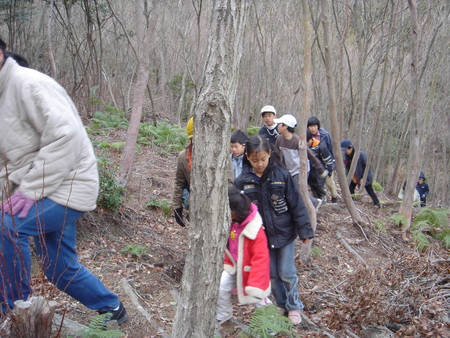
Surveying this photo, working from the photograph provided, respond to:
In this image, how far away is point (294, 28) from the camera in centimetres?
1406

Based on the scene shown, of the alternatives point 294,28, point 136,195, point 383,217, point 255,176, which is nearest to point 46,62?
point 294,28

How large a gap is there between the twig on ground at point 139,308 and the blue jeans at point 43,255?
2.12ft

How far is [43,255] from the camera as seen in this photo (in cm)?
247

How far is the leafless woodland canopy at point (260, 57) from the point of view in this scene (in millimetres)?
11398

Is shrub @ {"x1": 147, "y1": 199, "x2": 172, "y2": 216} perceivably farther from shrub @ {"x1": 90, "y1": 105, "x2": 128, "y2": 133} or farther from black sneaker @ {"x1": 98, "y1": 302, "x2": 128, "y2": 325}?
shrub @ {"x1": 90, "y1": 105, "x2": 128, "y2": 133}

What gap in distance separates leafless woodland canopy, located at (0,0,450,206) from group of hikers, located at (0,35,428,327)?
684 cm

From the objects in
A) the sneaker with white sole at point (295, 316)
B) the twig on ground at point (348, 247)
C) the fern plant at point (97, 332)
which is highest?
the fern plant at point (97, 332)

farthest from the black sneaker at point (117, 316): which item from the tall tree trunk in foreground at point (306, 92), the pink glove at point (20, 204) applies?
the tall tree trunk in foreground at point (306, 92)

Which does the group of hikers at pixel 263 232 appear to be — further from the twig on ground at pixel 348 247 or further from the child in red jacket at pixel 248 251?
the twig on ground at pixel 348 247

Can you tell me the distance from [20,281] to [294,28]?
521 inches

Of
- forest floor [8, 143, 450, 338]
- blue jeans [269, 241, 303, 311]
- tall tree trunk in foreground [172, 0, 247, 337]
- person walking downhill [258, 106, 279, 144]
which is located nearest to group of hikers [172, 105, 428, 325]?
blue jeans [269, 241, 303, 311]

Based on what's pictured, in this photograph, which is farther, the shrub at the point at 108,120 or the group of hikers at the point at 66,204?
the shrub at the point at 108,120

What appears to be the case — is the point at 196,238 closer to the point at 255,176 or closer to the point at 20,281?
the point at 20,281

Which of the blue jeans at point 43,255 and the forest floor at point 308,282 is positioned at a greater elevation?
the blue jeans at point 43,255
